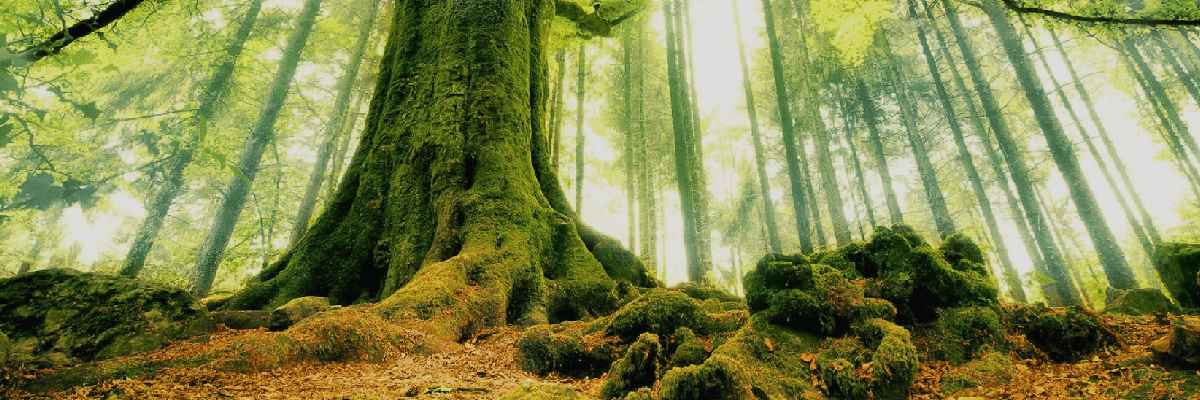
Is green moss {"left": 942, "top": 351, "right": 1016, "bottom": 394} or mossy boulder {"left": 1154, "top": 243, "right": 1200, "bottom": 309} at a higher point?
mossy boulder {"left": 1154, "top": 243, "right": 1200, "bottom": 309}

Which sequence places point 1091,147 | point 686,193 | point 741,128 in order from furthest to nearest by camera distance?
point 741,128 < point 1091,147 < point 686,193

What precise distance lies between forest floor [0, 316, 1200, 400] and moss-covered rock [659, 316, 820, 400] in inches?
25.8

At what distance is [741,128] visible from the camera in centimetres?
2192

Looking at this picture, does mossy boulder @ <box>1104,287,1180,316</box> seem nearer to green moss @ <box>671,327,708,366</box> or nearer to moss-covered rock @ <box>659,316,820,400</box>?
moss-covered rock @ <box>659,316,820,400</box>

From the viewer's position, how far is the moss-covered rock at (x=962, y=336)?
3.08 m

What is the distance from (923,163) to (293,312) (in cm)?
1707

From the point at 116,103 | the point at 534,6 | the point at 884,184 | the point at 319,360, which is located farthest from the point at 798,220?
the point at 116,103

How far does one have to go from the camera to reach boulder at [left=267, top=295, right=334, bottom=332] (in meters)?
3.86

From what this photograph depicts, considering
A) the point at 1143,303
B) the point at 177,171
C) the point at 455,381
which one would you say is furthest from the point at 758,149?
the point at 177,171

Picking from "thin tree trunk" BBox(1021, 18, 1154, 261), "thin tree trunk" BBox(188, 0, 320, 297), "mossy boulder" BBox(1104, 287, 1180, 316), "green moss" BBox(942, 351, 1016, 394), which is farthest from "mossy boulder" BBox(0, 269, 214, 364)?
"thin tree trunk" BBox(1021, 18, 1154, 261)

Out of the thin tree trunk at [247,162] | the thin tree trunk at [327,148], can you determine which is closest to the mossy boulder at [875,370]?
the thin tree trunk at [247,162]

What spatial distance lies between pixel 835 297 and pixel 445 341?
308 cm

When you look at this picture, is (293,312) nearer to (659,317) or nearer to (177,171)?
(659,317)

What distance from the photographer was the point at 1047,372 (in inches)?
114
